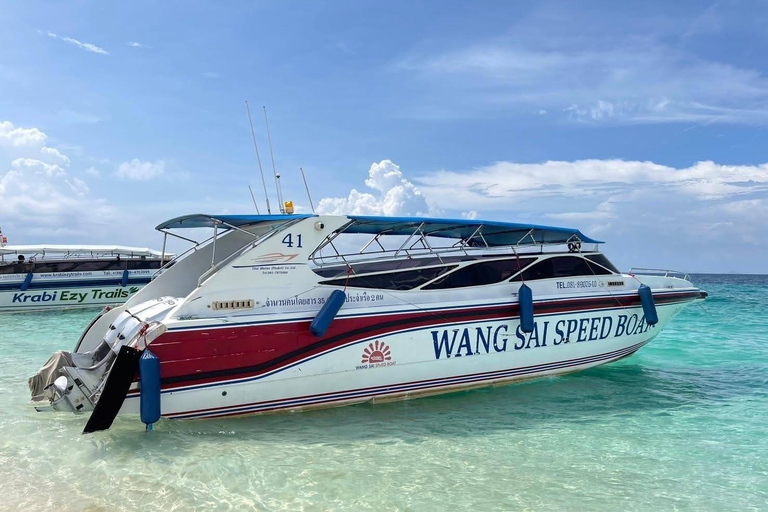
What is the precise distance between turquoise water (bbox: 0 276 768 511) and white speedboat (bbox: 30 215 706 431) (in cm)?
35

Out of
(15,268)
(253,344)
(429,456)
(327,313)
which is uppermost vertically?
(15,268)

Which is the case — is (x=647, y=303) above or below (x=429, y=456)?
above

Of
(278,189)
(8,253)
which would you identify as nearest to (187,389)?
(278,189)

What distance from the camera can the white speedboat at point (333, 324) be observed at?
6.07m

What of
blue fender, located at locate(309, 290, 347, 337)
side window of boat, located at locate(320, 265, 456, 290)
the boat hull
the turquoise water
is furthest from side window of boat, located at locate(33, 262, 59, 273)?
blue fender, located at locate(309, 290, 347, 337)

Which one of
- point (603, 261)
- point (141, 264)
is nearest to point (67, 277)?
point (141, 264)

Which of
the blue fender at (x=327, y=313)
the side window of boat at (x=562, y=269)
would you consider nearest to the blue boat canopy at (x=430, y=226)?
the side window of boat at (x=562, y=269)

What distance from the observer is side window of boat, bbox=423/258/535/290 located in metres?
7.62

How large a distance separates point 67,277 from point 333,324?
61.1 feet

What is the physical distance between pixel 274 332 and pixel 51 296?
18.3 m

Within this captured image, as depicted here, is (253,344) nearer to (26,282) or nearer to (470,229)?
(470,229)

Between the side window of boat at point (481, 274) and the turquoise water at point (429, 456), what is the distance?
1.58 metres

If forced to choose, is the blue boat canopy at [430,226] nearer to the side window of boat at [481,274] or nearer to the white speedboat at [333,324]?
the white speedboat at [333,324]

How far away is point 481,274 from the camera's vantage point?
7898mm
